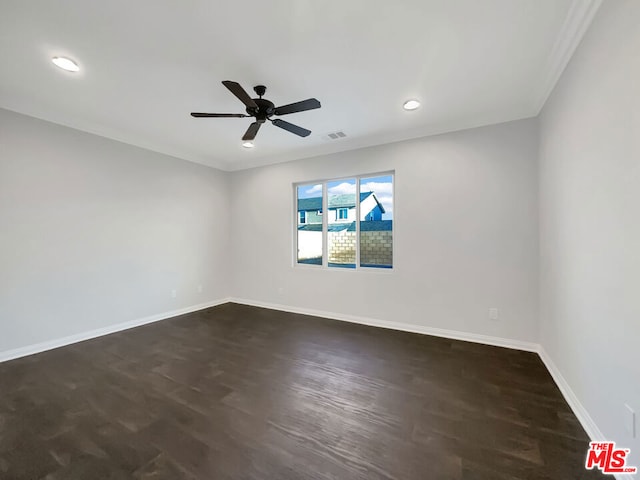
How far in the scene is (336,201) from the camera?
14.6ft

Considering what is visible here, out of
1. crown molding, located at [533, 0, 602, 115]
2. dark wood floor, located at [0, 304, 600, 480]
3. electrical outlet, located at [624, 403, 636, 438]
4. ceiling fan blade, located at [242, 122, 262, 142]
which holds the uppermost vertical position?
crown molding, located at [533, 0, 602, 115]

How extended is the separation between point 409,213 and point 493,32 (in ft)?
6.93

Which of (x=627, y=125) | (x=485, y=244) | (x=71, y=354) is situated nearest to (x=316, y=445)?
(x=627, y=125)

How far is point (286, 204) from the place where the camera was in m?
4.73

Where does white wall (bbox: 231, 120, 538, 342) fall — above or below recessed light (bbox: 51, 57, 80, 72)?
below

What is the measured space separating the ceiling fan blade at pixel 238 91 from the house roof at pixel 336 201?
2264mm

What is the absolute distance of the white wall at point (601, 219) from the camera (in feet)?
4.25

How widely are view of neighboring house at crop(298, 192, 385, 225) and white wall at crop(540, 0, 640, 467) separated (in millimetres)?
2158

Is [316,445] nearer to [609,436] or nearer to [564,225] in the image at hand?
[609,436]

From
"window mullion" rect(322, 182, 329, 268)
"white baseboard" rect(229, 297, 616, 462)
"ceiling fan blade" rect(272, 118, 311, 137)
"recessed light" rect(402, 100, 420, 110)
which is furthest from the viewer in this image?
"window mullion" rect(322, 182, 329, 268)

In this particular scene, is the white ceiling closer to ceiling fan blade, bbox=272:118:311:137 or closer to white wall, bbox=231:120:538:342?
ceiling fan blade, bbox=272:118:311:137

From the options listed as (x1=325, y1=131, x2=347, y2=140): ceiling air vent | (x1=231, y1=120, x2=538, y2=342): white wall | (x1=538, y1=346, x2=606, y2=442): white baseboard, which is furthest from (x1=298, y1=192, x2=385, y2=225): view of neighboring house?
(x1=538, y1=346, x2=606, y2=442): white baseboard

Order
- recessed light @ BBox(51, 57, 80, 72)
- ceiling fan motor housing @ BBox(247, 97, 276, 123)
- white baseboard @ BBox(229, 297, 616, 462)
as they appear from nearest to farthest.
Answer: white baseboard @ BBox(229, 297, 616, 462), recessed light @ BBox(51, 57, 80, 72), ceiling fan motor housing @ BBox(247, 97, 276, 123)

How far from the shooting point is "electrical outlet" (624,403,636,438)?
1.28 m
